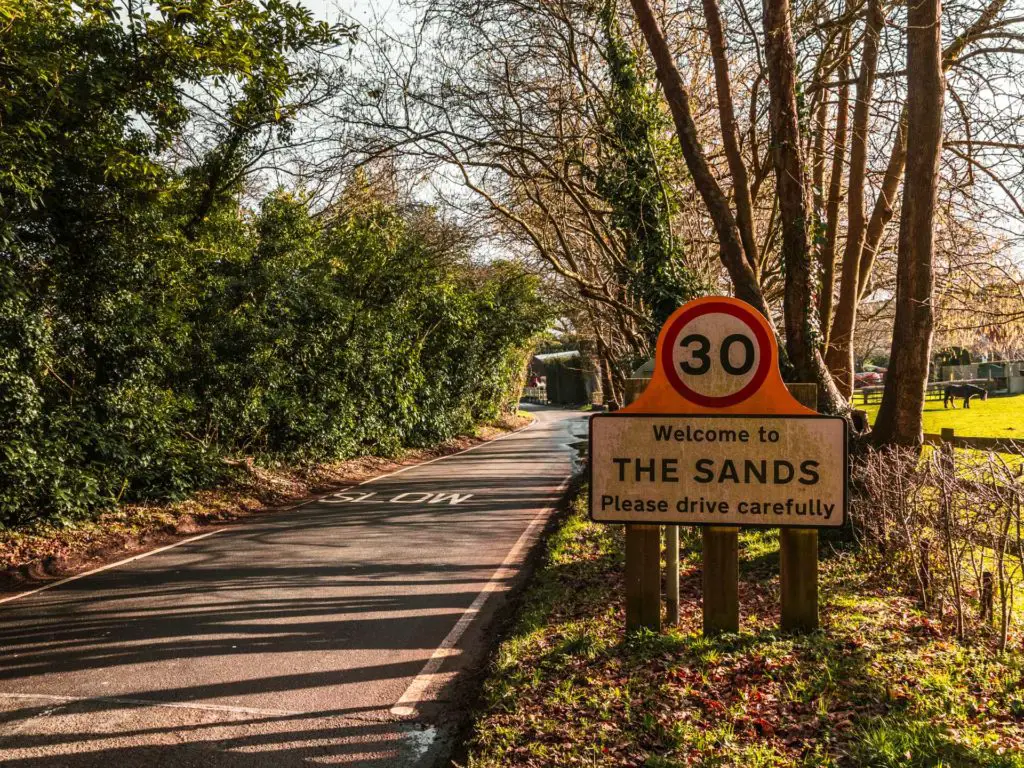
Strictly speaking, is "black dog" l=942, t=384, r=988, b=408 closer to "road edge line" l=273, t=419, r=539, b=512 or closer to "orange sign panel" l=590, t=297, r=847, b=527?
"road edge line" l=273, t=419, r=539, b=512

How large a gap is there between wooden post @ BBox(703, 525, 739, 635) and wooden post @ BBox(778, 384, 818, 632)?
1.04 feet

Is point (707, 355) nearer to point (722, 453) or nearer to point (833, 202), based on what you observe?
point (722, 453)

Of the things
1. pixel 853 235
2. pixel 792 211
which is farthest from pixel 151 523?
pixel 853 235

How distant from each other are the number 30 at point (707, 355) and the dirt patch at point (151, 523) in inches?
288

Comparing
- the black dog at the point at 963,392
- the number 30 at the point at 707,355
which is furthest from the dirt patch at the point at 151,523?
the black dog at the point at 963,392

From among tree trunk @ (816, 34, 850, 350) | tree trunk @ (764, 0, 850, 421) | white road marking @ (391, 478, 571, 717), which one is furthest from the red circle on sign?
tree trunk @ (816, 34, 850, 350)

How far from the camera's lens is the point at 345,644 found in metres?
5.91

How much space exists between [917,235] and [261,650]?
7181mm

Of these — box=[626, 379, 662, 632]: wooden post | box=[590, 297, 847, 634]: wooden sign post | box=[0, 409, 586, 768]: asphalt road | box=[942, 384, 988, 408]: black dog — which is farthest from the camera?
box=[942, 384, 988, 408]: black dog

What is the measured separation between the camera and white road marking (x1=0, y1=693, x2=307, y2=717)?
183 inches

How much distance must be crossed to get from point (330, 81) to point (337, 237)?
6.15 meters

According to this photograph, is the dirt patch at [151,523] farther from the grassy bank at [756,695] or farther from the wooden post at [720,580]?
the wooden post at [720,580]

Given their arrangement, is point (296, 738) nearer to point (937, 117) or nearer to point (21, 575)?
point (21, 575)

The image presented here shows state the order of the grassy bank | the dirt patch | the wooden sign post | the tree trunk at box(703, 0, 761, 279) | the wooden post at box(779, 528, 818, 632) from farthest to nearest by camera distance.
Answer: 1. the tree trunk at box(703, 0, 761, 279)
2. the dirt patch
3. the wooden post at box(779, 528, 818, 632)
4. the wooden sign post
5. the grassy bank
